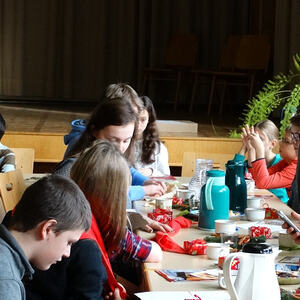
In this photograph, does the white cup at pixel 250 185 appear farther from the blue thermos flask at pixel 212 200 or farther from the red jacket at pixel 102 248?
the red jacket at pixel 102 248

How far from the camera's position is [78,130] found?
4.03 metres

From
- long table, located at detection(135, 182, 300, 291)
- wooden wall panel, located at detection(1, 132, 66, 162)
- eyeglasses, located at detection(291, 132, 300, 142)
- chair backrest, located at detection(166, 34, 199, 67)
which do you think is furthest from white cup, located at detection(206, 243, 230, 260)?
chair backrest, located at detection(166, 34, 199, 67)

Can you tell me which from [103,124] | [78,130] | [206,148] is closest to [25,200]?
[103,124]

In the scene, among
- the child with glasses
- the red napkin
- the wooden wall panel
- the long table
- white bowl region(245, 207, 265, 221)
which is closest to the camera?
the long table

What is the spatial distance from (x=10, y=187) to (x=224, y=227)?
4.16 ft

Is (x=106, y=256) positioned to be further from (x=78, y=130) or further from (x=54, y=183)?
(x=78, y=130)

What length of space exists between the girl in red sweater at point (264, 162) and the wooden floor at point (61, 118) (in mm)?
2562

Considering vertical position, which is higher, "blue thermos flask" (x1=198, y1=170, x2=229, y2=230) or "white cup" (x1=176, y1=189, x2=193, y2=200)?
"blue thermos flask" (x1=198, y1=170, x2=229, y2=230)

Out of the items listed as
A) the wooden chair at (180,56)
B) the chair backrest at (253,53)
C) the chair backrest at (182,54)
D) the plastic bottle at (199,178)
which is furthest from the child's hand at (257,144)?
the chair backrest at (182,54)

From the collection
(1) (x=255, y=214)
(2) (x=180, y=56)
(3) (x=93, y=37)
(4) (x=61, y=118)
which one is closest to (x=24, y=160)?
(1) (x=255, y=214)

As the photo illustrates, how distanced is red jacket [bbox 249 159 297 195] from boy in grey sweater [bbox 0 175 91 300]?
7.36 ft

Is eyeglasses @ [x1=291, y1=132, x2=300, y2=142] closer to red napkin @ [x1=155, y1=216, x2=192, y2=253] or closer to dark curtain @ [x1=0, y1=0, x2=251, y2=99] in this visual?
red napkin @ [x1=155, y1=216, x2=192, y2=253]

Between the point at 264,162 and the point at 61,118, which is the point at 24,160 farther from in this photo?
the point at 61,118

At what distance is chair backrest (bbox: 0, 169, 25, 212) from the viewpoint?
11.9 feet
